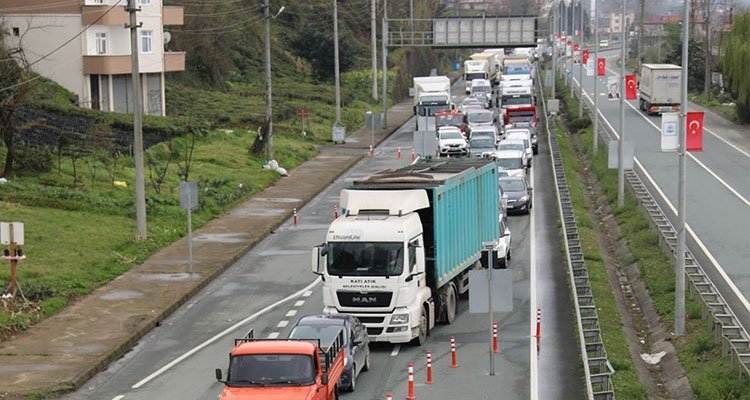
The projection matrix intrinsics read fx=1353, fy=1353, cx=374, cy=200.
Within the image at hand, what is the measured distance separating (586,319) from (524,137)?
34027mm

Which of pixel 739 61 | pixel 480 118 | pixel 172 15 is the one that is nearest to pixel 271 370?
pixel 480 118

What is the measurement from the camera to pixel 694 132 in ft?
99.7

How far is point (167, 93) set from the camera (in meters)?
80.4

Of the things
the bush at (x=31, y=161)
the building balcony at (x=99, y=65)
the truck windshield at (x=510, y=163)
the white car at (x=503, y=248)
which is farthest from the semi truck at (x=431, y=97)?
the white car at (x=503, y=248)

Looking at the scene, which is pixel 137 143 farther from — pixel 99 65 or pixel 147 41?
pixel 147 41

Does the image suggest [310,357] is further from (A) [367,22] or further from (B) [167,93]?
(A) [367,22]

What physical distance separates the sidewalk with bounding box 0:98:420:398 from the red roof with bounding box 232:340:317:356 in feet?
15.4

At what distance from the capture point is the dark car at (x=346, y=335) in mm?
23219

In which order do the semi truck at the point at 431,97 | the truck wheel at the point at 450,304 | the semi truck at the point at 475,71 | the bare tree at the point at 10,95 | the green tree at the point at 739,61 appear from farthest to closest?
the semi truck at the point at 475,71 < the semi truck at the point at 431,97 < the green tree at the point at 739,61 < the bare tree at the point at 10,95 < the truck wheel at the point at 450,304

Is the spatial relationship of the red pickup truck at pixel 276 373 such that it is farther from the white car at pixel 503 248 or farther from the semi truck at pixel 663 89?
the semi truck at pixel 663 89

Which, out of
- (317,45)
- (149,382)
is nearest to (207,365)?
(149,382)

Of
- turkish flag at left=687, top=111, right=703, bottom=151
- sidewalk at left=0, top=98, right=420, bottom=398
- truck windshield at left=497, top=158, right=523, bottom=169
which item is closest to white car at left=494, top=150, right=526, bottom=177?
truck windshield at left=497, top=158, right=523, bottom=169

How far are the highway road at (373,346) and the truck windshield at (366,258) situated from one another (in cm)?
168

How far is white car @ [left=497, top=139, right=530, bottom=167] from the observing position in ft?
183
